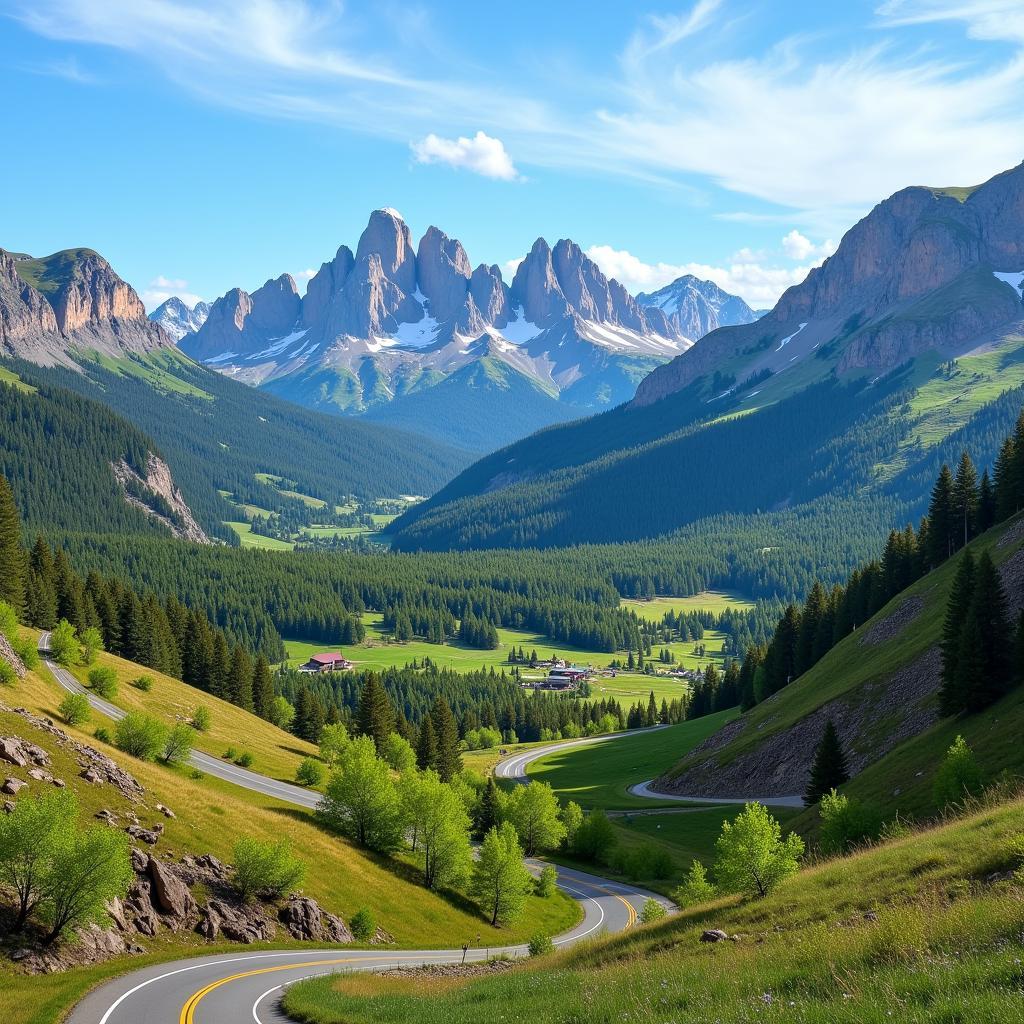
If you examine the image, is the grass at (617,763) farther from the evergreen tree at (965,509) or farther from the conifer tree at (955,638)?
the conifer tree at (955,638)

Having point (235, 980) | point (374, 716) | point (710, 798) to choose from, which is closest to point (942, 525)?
point (710, 798)

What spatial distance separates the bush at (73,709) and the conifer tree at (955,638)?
197 feet

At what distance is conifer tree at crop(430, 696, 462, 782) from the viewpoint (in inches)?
4259

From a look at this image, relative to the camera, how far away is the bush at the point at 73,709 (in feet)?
220

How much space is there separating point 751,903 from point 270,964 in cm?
2587

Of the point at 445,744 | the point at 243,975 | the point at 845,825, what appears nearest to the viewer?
the point at 243,975

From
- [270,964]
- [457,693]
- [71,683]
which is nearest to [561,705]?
[457,693]

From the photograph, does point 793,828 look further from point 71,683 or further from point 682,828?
point 71,683

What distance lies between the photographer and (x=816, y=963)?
63.0 ft

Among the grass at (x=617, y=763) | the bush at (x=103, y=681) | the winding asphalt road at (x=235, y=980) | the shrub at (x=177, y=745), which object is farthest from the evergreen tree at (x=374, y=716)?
the winding asphalt road at (x=235, y=980)

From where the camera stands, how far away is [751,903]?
29.2 m

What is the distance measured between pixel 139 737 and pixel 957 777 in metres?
53.7

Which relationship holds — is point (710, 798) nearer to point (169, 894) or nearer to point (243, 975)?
point (169, 894)

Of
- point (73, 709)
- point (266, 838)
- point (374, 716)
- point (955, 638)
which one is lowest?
point (374, 716)
